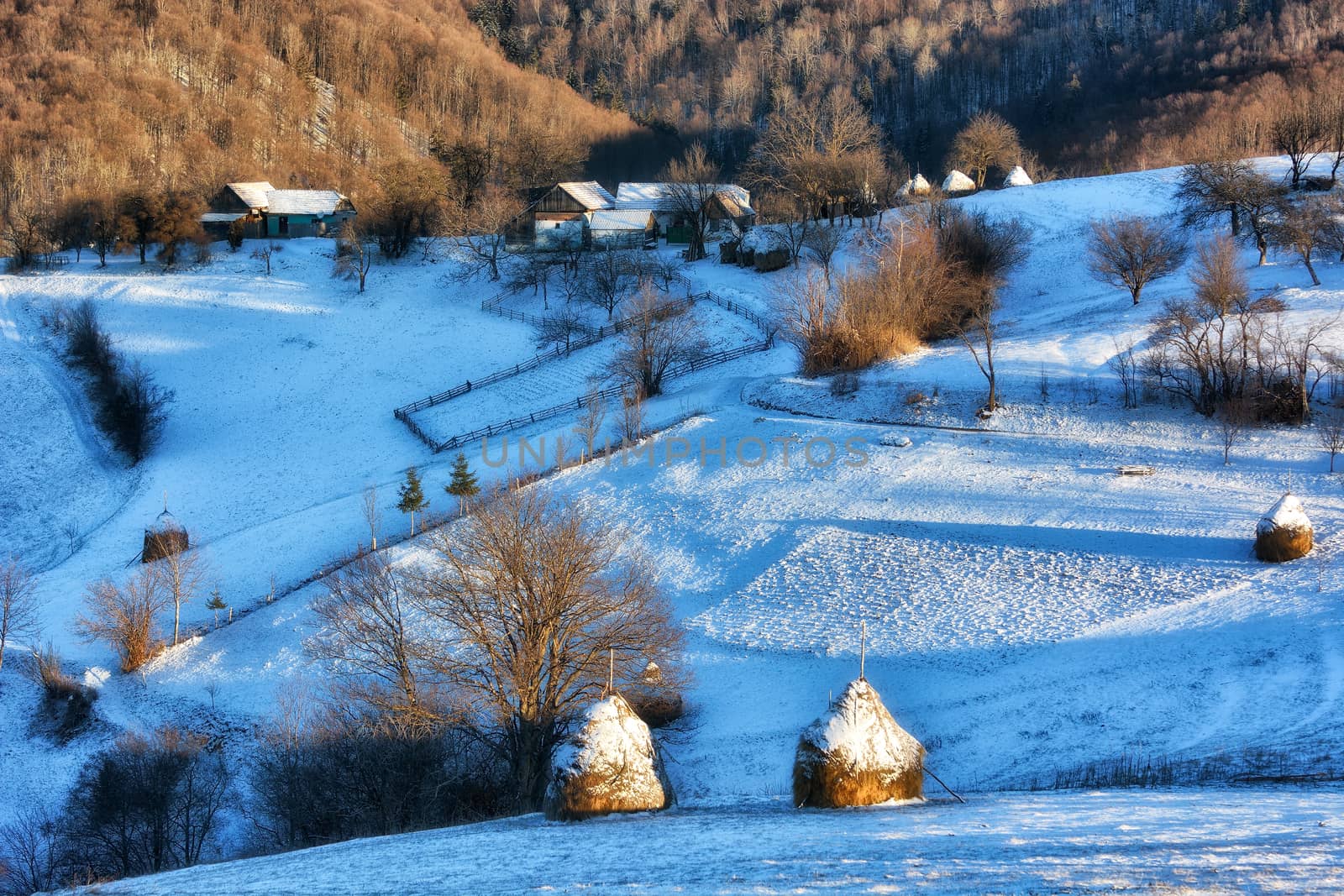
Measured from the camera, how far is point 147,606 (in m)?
25.6

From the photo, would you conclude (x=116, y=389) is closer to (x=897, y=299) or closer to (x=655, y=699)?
(x=897, y=299)

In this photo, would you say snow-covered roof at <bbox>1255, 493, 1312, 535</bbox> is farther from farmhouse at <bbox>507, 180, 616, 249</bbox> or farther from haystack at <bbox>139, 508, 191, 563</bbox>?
farmhouse at <bbox>507, 180, 616, 249</bbox>

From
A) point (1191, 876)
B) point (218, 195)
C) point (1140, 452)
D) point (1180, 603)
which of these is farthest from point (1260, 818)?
point (218, 195)

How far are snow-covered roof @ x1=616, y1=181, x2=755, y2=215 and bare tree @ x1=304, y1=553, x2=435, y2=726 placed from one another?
40388 millimetres

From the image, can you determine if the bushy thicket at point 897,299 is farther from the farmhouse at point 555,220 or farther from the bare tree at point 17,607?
the bare tree at point 17,607

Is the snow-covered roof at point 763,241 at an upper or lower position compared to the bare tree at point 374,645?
upper

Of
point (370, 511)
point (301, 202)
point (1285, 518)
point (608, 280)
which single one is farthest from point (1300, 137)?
point (301, 202)

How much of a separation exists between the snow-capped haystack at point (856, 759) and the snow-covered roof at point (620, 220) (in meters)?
50.8

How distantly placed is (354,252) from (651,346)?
1055 inches

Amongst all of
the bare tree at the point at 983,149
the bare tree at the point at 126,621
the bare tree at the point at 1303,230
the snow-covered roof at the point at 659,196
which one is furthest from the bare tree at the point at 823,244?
the bare tree at the point at 126,621

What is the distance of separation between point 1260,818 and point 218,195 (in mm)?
69771

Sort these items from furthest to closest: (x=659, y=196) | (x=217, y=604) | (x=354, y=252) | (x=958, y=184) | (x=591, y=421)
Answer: (x=659, y=196) < (x=958, y=184) < (x=354, y=252) < (x=591, y=421) < (x=217, y=604)

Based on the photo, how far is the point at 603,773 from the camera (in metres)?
11.5

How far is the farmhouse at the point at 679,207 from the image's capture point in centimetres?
5984
